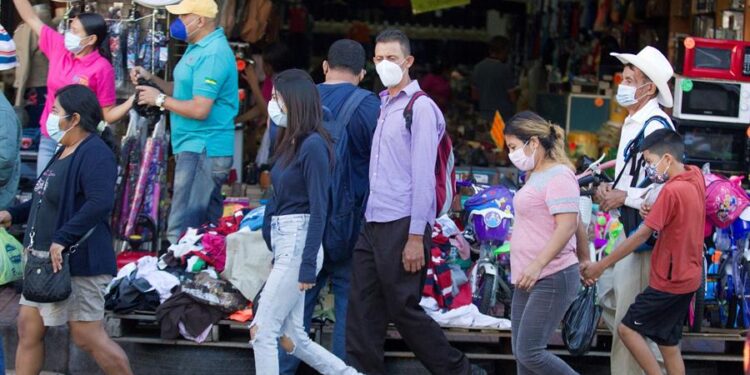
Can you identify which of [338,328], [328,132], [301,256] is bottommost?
[338,328]

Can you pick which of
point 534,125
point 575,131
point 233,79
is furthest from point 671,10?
point 534,125

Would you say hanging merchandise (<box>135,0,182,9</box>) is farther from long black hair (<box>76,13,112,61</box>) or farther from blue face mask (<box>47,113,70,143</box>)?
blue face mask (<box>47,113,70,143</box>)

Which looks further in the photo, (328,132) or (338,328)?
(338,328)

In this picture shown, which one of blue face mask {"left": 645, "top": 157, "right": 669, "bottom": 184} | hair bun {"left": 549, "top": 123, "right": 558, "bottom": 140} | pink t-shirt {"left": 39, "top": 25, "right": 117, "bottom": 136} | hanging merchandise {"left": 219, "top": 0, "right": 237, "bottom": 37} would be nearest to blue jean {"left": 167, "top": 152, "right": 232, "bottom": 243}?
pink t-shirt {"left": 39, "top": 25, "right": 117, "bottom": 136}

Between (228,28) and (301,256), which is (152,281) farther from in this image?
(228,28)

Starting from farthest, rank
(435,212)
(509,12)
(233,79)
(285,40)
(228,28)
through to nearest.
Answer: (509,12), (285,40), (228,28), (233,79), (435,212)

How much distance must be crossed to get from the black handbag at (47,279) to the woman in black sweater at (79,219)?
36mm

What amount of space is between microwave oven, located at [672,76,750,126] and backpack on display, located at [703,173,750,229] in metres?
1.34

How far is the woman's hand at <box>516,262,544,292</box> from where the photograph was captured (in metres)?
6.32

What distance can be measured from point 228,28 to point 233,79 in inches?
95.6

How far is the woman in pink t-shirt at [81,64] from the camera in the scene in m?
8.36

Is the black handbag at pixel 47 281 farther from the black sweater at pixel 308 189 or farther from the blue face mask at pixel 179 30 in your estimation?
the blue face mask at pixel 179 30

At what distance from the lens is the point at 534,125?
6.51 m

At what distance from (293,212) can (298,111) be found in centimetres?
51
